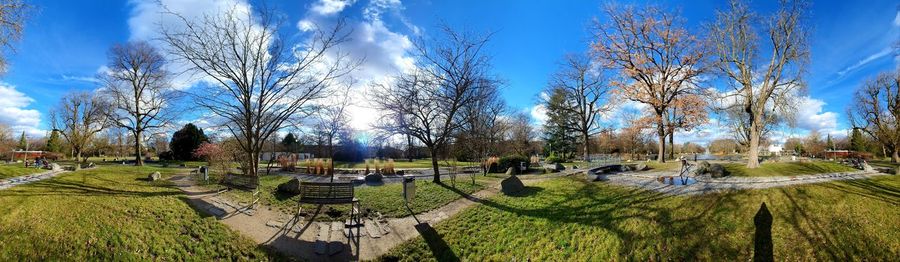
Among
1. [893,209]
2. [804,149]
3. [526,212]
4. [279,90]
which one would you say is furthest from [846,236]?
[804,149]

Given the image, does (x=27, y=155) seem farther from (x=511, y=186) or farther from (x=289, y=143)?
(x=511, y=186)

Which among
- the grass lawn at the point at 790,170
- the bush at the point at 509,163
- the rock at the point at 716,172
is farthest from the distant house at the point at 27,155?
the grass lawn at the point at 790,170

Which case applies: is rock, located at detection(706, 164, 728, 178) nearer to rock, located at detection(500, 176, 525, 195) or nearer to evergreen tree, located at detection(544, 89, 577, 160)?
rock, located at detection(500, 176, 525, 195)

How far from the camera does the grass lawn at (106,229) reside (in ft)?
17.3

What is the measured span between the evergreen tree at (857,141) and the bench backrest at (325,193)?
235ft

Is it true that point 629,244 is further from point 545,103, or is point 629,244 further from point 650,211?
point 545,103

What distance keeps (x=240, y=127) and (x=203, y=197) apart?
15.0 feet

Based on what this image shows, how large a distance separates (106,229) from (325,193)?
13.8 feet

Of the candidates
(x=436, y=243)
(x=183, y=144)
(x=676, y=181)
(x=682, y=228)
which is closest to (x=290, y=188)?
(x=436, y=243)

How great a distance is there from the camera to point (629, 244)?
651cm

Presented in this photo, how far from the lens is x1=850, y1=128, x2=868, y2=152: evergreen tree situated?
50.4 m

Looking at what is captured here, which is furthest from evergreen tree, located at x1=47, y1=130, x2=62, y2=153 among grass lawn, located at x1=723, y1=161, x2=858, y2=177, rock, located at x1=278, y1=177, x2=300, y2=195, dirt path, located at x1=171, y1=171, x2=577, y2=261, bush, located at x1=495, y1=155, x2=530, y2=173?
grass lawn, located at x1=723, y1=161, x2=858, y2=177

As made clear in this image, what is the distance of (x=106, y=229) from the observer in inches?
244

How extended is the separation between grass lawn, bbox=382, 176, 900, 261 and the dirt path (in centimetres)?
58
